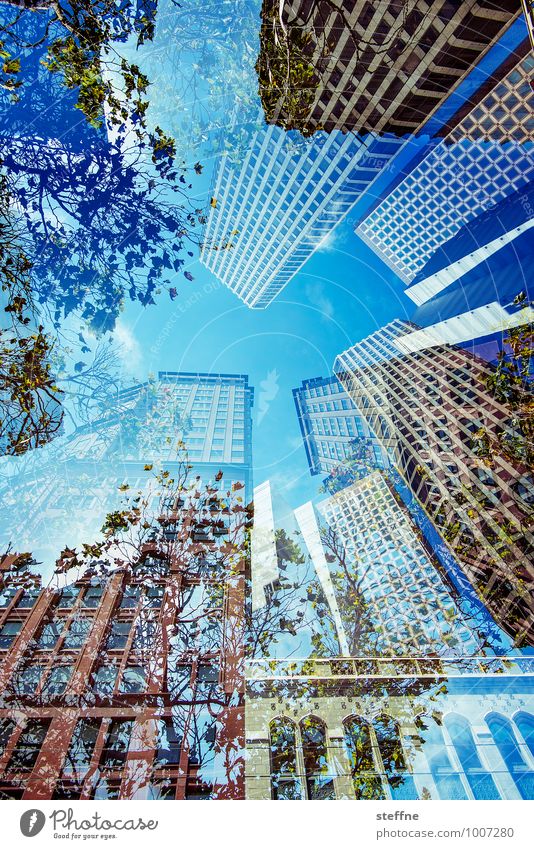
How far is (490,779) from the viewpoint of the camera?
5.09 metres

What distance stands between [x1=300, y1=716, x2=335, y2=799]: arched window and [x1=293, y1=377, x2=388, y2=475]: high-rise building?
4471 mm

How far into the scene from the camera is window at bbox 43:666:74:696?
7121 mm

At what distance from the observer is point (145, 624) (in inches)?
293

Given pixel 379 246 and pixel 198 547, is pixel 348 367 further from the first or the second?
pixel 198 547

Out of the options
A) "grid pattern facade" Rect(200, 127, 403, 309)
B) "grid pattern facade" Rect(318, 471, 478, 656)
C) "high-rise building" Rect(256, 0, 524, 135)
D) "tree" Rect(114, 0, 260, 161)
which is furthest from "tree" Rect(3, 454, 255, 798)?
"high-rise building" Rect(256, 0, 524, 135)

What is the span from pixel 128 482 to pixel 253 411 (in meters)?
2.86

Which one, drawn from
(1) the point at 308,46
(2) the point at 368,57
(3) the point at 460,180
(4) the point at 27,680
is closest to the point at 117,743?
(4) the point at 27,680

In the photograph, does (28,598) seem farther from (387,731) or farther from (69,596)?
(387,731)

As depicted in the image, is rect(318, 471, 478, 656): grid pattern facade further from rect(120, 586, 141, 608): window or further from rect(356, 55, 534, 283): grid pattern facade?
rect(356, 55, 534, 283): grid pattern facade
